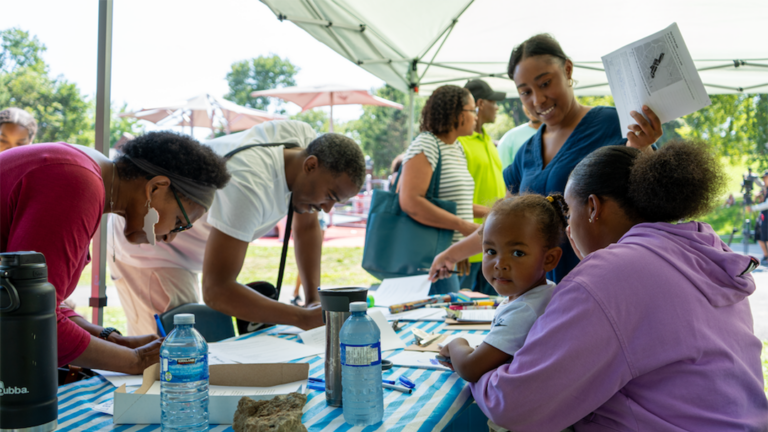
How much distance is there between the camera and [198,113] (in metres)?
11.3

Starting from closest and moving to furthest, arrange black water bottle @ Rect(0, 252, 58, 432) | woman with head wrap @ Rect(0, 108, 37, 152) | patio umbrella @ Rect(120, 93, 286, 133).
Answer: black water bottle @ Rect(0, 252, 58, 432) < woman with head wrap @ Rect(0, 108, 37, 152) < patio umbrella @ Rect(120, 93, 286, 133)

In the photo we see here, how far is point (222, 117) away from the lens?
1143cm

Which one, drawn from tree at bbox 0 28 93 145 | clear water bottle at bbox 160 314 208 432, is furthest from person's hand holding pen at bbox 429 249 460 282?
tree at bbox 0 28 93 145

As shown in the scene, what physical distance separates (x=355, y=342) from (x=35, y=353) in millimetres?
523

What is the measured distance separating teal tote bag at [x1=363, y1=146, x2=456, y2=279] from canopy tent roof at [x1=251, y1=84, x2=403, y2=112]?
22.1ft

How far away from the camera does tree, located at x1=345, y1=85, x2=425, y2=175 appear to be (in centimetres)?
3191

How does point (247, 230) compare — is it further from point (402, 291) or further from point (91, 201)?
point (402, 291)

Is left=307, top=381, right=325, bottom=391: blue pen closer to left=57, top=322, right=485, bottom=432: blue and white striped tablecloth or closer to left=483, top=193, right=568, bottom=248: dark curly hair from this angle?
left=57, top=322, right=485, bottom=432: blue and white striped tablecloth

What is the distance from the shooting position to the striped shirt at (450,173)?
111 inches

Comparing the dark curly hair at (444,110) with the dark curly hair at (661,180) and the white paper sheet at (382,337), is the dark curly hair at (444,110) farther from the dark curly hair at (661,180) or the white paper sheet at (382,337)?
the dark curly hair at (661,180)

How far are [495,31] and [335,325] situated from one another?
425 cm

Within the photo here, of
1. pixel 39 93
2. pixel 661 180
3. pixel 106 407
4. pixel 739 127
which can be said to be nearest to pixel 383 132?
pixel 739 127

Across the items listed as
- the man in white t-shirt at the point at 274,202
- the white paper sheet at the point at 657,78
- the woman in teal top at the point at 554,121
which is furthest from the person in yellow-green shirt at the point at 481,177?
the white paper sheet at the point at 657,78

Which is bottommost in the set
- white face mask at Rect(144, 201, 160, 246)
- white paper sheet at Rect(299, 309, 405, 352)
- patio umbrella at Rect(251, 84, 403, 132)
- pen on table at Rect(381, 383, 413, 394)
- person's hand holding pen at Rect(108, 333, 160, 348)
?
white paper sheet at Rect(299, 309, 405, 352)
